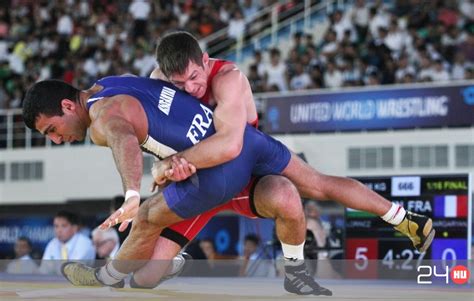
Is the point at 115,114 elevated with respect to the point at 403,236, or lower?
elevated

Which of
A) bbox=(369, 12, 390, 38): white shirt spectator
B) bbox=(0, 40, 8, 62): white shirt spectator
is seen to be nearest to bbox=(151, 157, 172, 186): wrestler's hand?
bbox=(369, 12, 390, 38): white shirt spectator

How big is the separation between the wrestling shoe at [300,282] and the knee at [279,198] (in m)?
0.34

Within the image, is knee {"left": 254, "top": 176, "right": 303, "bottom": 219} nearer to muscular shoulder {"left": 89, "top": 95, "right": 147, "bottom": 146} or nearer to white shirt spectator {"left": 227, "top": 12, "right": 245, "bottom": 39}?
muscular shoulder {"left": 89, "top": 95, "right": 147, "bottom": 146}

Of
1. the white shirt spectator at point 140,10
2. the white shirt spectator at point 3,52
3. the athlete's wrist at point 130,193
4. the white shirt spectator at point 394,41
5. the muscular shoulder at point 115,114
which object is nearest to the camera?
the athlete's wrist at point 130,193

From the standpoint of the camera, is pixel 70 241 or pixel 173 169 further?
pixel 70 241

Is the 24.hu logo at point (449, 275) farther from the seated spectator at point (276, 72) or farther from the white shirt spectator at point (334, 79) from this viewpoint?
the seated spectator at point (276, 72)

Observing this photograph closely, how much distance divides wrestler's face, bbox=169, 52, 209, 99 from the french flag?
3.28 metres

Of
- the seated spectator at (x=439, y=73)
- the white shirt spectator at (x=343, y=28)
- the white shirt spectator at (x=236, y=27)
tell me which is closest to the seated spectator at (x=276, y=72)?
the white shirt spectator at (x=343, y=28)

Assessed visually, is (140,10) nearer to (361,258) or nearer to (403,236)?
(361,258)

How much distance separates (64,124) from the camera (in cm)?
631

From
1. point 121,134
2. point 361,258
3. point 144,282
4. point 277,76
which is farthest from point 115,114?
point 277,76

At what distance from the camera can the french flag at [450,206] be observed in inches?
352

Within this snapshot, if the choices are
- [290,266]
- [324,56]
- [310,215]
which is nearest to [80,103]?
[290,266]

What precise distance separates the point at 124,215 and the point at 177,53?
973 millimetres
